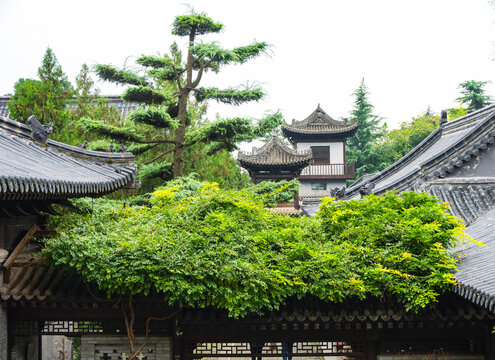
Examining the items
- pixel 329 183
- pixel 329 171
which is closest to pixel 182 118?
pixel 329 171

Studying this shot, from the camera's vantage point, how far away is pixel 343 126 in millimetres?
33844

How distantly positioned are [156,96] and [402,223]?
847 cm

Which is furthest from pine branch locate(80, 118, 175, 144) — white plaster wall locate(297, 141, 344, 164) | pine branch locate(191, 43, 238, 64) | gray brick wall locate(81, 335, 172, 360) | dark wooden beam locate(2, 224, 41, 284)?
white plaster wall locate(297, 141, 344, 164)

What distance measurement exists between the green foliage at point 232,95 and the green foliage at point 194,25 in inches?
67.4

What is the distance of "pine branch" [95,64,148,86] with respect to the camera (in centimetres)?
1288

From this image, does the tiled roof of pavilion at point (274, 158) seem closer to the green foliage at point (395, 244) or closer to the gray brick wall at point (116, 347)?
the green foliage at point (395, 244)

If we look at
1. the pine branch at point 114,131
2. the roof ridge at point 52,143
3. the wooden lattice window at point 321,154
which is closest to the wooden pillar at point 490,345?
the roof ridge at point 52,143

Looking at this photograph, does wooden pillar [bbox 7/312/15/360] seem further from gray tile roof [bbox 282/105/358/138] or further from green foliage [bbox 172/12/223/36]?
gray tile roof [bbox 282/105/358/138]

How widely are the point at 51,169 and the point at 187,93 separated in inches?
301

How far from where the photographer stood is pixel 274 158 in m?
26.6

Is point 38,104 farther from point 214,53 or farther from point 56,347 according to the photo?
point 56,347

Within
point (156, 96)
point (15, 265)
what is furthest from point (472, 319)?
point (156, 96)

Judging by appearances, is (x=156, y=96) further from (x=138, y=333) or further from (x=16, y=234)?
(x=138, y=333)

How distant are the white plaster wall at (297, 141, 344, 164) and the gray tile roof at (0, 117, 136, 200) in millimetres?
26848
